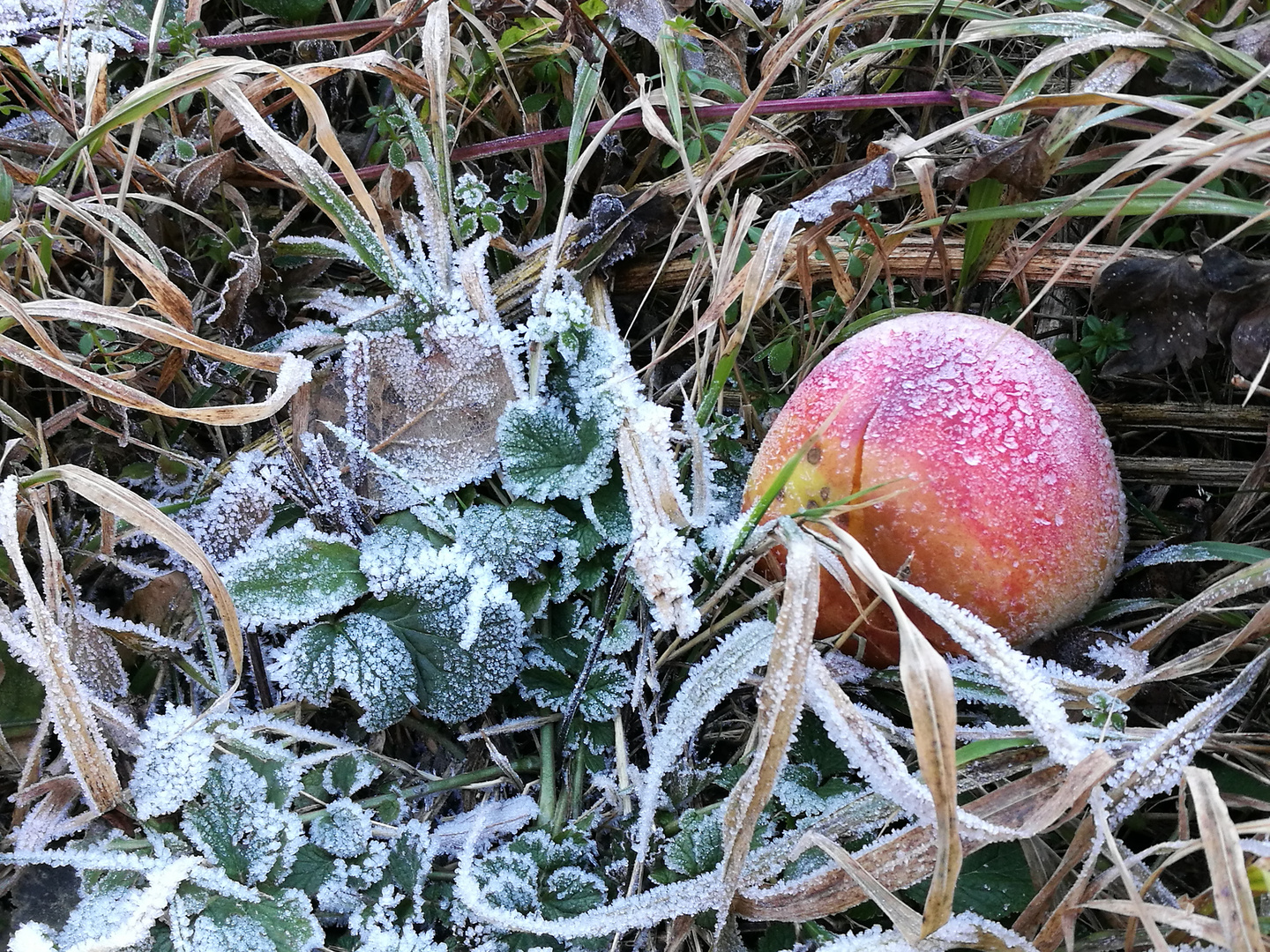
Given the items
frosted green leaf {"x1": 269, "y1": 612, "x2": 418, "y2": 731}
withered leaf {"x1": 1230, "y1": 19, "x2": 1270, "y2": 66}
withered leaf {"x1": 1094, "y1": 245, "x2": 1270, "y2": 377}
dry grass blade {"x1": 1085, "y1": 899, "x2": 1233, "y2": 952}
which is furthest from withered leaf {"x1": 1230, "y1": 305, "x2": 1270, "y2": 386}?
frosted green leaf {"x1": 269, "y1": 612, "x2": 418, "y2": 731}

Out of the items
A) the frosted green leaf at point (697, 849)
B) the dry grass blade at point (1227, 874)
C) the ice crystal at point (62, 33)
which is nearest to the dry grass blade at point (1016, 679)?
the dry grass blade at point (1227, 874)

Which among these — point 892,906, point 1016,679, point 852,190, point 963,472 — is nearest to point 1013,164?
point 852,190

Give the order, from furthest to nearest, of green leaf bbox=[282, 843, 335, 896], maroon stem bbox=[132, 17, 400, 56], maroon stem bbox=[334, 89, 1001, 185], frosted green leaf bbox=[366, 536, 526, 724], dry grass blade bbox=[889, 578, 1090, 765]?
1. maroon stem bbox=[132, 17, 400, 56]
2. maroon stem bbox=[334, 89, 1001, 185]
3. frosted green leaf bbox=[366, 536, 526, 724]
4. green leaf bbox=[282, 843, 335, 896]
5. dry grass blade bbox=[889, 578, 1090, 765]

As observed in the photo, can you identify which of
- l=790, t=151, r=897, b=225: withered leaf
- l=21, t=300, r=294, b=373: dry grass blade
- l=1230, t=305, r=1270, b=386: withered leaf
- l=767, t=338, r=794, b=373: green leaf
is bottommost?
A: l=767, t=338, r=794, b=373: green leaf

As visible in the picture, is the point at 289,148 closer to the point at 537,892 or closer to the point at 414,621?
the point at 414,621

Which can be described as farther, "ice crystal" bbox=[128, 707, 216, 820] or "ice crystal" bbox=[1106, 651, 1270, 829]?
"ice crystal" bbox=[128, 707, 216, 820]

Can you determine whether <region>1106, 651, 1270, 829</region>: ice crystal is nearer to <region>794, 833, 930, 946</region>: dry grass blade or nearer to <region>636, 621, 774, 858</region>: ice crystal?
<region>794, 833, 930, 946</region>: dry grass blade

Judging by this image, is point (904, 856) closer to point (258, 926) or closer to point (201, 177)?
point (258, 926)

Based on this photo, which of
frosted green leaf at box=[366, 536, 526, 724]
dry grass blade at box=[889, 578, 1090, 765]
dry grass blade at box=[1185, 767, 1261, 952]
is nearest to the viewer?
dry grass blade at box=[1185, 767, 1261, 952]

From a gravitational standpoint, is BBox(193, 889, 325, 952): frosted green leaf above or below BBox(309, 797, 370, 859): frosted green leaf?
below
